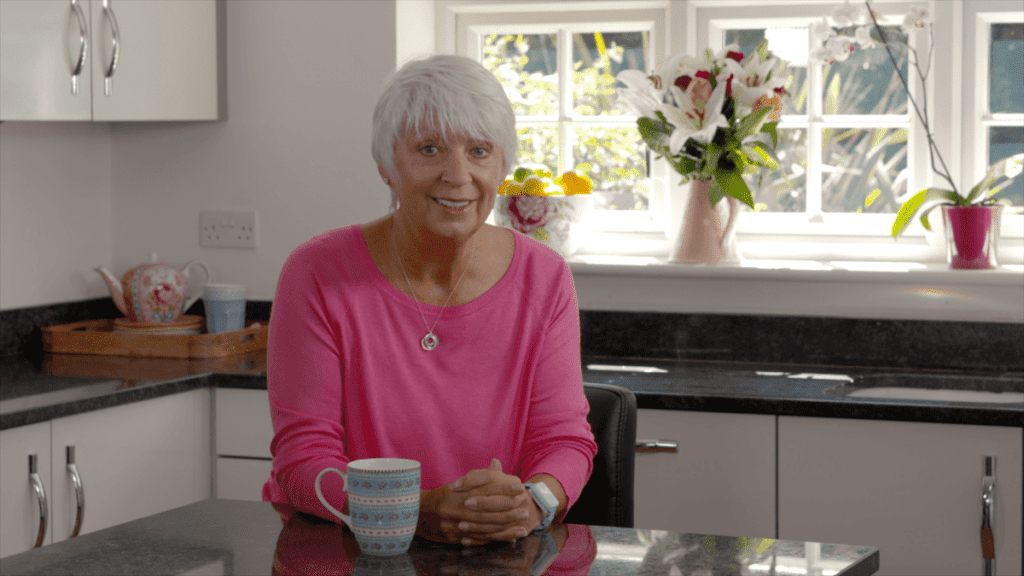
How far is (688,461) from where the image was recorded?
2.13 m

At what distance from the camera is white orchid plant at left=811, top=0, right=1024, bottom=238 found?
251cm

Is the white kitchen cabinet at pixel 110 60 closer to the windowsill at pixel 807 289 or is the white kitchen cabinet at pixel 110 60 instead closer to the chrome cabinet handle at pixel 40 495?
the chrome cabinet handle at pixel 40 495

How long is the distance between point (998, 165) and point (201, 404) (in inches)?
72.4

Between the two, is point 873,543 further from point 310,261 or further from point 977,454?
point 310,261

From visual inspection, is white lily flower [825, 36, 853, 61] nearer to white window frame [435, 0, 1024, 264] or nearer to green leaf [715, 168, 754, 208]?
white window frame [435, 0, 1024, 264]

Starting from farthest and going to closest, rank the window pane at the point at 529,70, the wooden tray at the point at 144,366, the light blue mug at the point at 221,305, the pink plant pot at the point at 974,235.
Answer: the window pane at the point at 529,70
the light blue mug at the point at 221,305
the pink plant pot at the point at 974,235
the wooden tray at the point at 144,366

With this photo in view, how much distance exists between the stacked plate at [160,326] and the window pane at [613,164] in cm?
103

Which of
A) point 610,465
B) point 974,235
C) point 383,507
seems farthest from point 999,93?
point 383,507

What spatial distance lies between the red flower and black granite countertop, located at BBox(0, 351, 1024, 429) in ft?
1.16

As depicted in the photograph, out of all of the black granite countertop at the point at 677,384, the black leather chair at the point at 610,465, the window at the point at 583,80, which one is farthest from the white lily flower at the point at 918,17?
the black leather chair at the point at 610,465

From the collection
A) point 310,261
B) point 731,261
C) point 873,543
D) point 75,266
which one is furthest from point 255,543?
point 75,266

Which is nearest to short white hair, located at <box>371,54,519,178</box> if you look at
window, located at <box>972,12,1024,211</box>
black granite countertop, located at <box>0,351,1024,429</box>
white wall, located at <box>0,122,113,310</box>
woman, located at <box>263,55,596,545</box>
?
woman, located at <box>263,55,596,545</box>

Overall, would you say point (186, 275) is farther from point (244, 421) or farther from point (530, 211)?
point (530, 211)

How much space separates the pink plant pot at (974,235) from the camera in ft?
8.05
